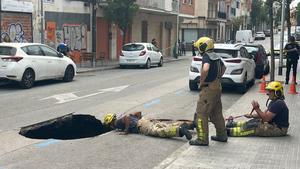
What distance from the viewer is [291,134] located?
8656 millimetres

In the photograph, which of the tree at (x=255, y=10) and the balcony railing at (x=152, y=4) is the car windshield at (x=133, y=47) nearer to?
the balcony railing at (x=152, y=4)

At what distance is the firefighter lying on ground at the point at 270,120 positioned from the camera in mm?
8039

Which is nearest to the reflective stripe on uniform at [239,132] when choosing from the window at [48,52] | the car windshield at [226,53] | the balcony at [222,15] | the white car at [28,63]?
the car windshield at [226,53]

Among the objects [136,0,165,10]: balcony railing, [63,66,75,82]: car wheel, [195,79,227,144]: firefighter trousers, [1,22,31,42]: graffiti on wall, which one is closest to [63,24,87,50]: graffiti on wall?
[1,22,31,42]: graffiti on wall

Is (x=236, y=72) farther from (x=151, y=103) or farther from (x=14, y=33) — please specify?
(x=14, y=33)

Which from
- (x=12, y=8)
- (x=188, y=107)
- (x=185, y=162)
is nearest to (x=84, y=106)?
(x=188, y=107)

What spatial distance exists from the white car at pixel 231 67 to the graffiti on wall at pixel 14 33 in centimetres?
1113

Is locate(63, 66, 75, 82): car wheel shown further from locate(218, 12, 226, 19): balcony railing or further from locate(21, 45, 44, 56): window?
locate(218, 12, 226, 19): balcony railing

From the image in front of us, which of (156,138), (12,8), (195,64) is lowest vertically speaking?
(156,138)

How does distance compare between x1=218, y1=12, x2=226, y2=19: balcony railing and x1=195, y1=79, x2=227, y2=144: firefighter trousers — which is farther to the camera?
x1=218, y1=12, x2=226, y2=19: balcony railing

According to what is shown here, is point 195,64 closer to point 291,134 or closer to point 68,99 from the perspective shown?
point 68,99

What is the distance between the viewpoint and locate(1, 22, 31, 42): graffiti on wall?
23.2m

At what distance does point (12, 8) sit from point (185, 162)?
61.5 feet

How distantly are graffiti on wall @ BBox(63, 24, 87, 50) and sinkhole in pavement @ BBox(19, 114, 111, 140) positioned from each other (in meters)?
18.1
